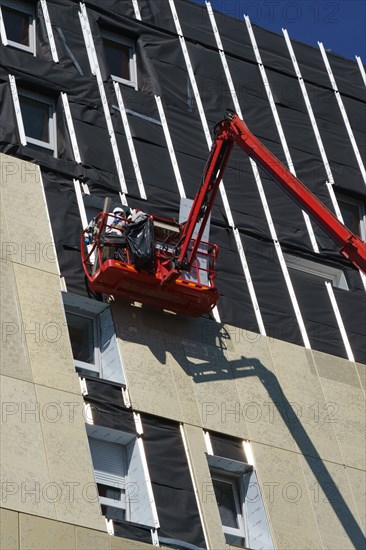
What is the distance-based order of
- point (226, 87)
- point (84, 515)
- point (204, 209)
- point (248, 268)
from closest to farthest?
point (84, 515) < point (204, 209) < point (248, 268) < point (226, 87)

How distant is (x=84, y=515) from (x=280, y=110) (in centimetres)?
1559

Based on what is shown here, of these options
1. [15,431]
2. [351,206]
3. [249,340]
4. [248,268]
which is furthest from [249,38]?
[15,431]

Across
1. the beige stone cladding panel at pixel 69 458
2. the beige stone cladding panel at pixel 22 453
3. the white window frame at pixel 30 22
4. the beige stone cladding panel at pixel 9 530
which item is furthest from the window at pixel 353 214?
the beige stone cladding panel at pixel 9 530

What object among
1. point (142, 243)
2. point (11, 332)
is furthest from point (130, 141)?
point (11, 332)

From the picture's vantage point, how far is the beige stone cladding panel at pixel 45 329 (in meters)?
24.8

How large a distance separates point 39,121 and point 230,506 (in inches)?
405

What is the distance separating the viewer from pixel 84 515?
22859mm

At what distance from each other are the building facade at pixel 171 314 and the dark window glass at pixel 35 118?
4cm

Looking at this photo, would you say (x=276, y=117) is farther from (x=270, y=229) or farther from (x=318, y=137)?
(x=270, y=229)

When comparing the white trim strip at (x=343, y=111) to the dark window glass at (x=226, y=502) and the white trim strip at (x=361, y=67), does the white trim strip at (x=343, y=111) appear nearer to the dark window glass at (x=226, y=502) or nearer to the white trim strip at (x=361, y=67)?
the white trim strip at (x=361, y=67)

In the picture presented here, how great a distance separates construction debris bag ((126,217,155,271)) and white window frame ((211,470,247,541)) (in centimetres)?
437

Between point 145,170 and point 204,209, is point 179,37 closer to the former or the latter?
point 145,170

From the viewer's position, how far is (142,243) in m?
26.8

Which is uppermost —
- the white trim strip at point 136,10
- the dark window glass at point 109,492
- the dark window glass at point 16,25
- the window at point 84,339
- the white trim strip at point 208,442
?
the white trim strip at point 136,10
